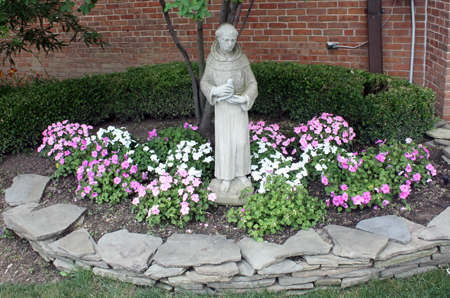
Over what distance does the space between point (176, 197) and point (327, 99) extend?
2.18 metres

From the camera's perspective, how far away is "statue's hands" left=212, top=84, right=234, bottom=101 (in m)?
3.37

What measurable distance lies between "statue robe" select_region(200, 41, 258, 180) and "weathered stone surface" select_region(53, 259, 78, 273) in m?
1.46

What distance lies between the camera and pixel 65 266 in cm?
362

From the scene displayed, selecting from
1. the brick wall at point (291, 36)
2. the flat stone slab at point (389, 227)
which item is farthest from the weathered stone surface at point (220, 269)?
the brick wall at point (291, 36)

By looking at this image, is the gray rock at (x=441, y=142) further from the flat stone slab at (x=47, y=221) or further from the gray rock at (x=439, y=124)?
the flat stone slab at (x=47, y=221)

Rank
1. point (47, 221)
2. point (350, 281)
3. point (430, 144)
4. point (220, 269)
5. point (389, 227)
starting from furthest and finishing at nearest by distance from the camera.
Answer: point (430, 144)
point (47, 221)
point (389, 227)
point (350, 281)
point (220, 269)

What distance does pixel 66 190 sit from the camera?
4359mm

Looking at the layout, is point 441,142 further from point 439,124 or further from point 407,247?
point 407,247

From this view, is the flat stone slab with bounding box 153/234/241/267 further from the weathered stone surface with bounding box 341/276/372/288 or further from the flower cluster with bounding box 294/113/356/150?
the flower cluster with bounding box 294/113/356/150

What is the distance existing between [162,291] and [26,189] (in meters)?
1.95

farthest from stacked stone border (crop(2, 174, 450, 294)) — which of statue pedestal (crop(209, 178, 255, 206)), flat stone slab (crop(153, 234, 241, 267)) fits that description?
statue pedestal (crop(209, 178, 255, 206))

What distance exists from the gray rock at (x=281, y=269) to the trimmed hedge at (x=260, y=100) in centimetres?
203

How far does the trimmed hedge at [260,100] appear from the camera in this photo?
456 centimetres

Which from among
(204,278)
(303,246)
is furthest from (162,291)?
(303,246)
